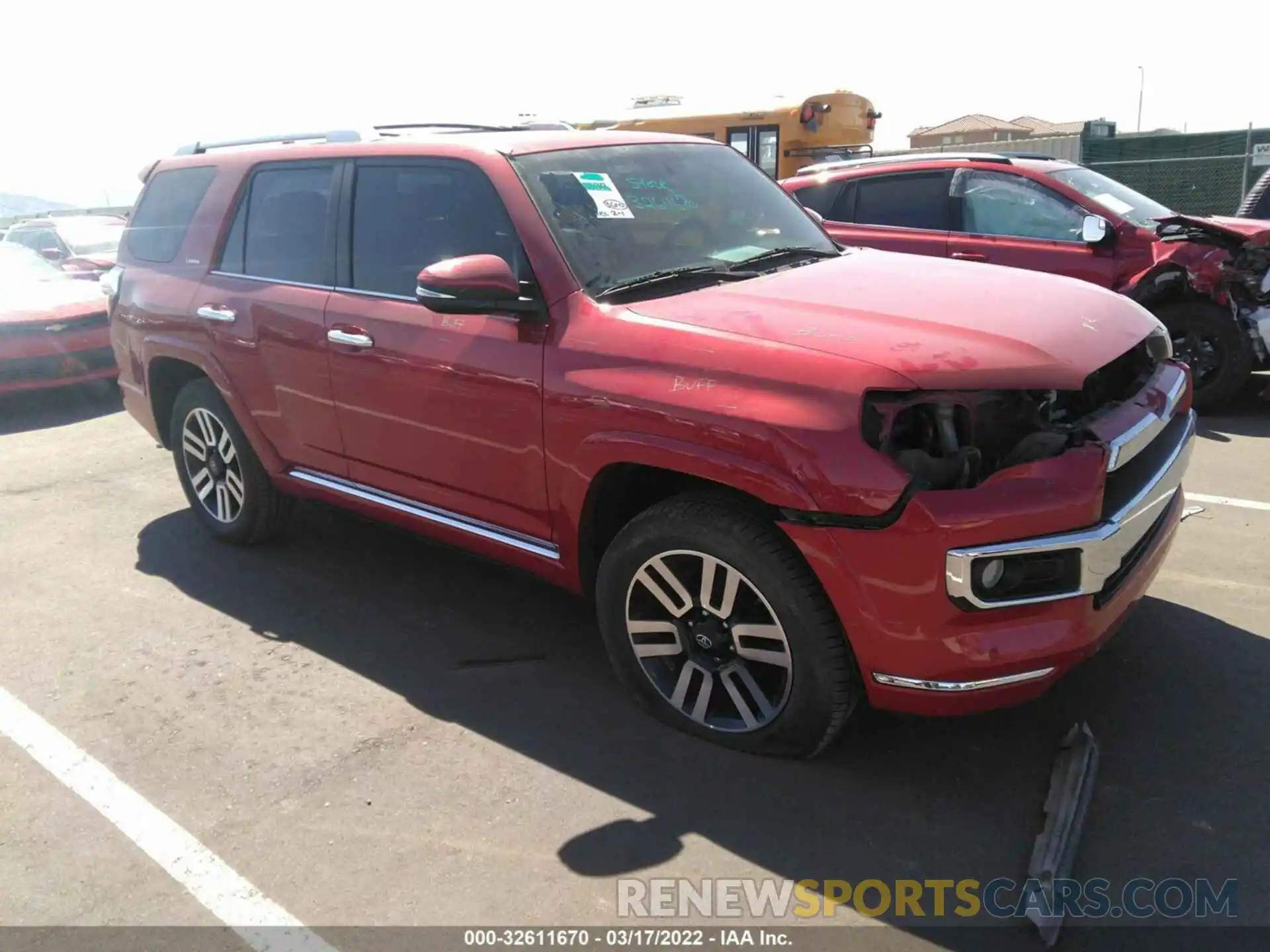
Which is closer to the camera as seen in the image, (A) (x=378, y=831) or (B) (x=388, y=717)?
(A) (x=378, y=831)

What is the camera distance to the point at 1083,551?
278cm

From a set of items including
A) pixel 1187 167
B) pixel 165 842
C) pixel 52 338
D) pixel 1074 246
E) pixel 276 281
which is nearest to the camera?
pixel 165 842

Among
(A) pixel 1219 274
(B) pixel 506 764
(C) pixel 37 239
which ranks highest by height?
(A) pixel 1219 274

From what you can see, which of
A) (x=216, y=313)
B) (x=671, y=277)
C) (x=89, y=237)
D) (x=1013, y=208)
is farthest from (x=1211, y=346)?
(x=89, y=237)

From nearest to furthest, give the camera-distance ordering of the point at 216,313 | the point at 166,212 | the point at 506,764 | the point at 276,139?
the point at 506,764, the point at 216,313, the point at 276,139, the point at 166,212

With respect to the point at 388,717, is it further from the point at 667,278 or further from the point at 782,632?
the point at 667,278

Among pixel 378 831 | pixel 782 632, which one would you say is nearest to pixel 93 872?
pixel 378 831

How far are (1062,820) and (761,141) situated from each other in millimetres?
13273

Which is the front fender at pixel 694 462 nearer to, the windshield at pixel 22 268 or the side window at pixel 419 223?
the side window at pixel 419 223

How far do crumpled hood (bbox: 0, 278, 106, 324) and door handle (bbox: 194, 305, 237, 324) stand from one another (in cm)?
525

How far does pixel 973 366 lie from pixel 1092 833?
4.27ft

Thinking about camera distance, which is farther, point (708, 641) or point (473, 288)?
point (473, 288)

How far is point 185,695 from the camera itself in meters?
3.92

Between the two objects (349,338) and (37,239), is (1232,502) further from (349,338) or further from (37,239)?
(37,239)
